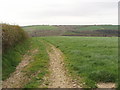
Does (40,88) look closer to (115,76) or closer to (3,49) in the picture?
(115,76)

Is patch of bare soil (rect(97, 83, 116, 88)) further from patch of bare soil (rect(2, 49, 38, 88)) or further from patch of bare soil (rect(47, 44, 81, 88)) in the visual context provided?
patch of bare soil (rect(2, 49, 38, 88))

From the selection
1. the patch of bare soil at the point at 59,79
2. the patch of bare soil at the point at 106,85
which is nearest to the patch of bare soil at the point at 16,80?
the patch of bare soil at the point at 59,79

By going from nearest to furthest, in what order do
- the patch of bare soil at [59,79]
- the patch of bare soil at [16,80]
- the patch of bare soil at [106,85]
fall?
the patch of bare soil at [106,85]
the patch of bare soil at [59,79]
the patch of bare soil at [16,80]

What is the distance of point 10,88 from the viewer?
10484 mm

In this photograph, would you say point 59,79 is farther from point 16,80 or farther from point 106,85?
point 106,85

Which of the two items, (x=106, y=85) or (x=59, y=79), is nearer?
(x=106, y=85)

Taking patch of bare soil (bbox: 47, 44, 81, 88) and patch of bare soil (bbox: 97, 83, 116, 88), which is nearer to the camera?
patch of bare soil (bbox: 97, 83, 116, 88)

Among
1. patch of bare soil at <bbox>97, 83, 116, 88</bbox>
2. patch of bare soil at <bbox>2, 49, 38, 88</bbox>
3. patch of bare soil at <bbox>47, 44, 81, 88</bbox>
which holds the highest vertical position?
patch of bare soil at <bbox>47, 44, 81, 88</bbox>

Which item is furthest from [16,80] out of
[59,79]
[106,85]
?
[106,85]

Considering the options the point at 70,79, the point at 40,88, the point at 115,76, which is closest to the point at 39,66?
the point at 70,79

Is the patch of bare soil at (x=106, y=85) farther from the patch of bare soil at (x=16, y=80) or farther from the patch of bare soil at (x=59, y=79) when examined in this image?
the patch of bare soil at (x=16, y=80)

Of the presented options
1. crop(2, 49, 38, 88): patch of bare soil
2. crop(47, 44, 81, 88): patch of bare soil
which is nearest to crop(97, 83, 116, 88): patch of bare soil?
crop(47, 44, 81, 88): patch of bare soil

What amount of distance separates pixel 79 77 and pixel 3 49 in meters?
7.61

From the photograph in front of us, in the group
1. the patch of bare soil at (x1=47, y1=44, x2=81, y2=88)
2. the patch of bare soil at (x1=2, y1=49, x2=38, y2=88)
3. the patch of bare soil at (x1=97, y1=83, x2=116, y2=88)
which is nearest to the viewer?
the patch of bare soil at (x1=97, y1=83, x2=116, y2=88)
